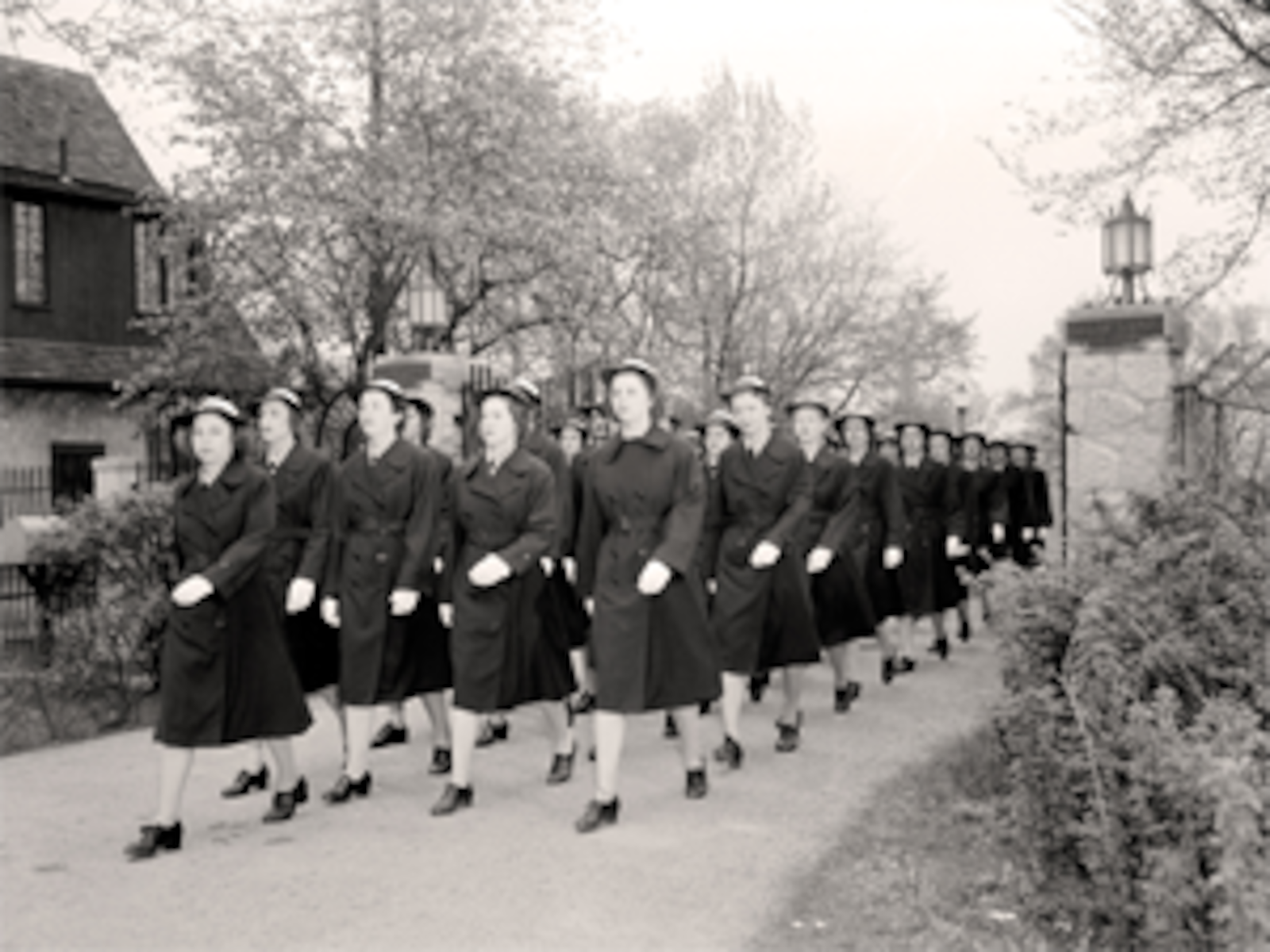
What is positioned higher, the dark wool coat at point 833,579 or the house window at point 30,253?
the house window at point 30,253

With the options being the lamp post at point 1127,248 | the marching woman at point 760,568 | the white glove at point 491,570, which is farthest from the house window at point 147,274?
the white glove at point 491,570

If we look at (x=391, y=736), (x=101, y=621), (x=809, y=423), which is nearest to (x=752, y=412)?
(x=809, y=423)

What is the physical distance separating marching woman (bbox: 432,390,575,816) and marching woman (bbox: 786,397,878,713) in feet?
9.73

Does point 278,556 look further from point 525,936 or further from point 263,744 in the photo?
point 525,936

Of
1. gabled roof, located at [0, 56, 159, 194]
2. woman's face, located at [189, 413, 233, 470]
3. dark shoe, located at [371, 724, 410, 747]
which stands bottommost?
dark shoe, located at [371, 724, 410, 747]

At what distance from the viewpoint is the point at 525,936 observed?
491 cm

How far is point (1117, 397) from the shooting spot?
29.3 ft

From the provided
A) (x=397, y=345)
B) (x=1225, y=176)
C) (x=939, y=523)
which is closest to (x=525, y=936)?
(x=939, y=523)

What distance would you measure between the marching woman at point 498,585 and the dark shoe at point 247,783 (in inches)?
49.2

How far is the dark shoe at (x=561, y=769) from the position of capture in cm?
759

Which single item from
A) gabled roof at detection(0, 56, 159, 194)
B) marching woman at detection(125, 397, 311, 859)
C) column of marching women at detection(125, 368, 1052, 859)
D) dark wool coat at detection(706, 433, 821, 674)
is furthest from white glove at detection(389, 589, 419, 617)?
gabled roof at detection(0, 56, 159, 194)

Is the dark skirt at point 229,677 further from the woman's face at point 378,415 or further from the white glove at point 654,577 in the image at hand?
the white glove at point 654,577

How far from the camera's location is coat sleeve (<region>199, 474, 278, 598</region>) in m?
6.33

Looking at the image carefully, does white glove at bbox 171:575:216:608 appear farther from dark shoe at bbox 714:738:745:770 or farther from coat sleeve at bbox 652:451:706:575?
dark shoe at bbox 714:738:745:770
